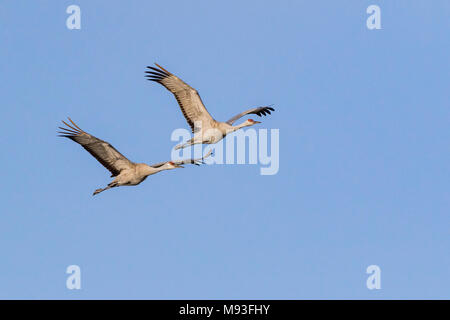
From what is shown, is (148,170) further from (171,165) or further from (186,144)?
(186,144)

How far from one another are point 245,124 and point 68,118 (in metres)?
6.50

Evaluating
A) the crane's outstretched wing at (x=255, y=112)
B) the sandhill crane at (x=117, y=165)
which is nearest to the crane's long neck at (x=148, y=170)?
the sandhill crane at (x=117, y=165)

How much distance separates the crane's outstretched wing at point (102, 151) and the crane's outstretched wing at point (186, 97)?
308cm

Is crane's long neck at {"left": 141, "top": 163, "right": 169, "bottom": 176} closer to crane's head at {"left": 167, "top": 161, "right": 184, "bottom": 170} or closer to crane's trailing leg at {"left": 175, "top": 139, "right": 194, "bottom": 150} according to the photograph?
crane's head at {"left": 167, "top": 161, "right": 184, "bottom": 170}

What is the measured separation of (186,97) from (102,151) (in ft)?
11.6

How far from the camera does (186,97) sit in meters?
27.1

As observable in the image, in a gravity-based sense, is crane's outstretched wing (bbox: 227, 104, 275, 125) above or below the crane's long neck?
above

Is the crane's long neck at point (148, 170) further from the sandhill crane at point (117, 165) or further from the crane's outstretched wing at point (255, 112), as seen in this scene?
the crane's outstretched wing at point (255, 112)

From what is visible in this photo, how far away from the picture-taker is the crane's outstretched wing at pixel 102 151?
2469cm

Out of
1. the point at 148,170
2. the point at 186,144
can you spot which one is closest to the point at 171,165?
the point at 148,170

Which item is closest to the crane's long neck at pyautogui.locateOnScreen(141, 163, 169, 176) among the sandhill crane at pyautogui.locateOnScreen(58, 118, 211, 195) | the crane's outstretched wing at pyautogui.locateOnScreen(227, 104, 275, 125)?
the sandhill crane at pyautogui.locateOnScreen(58, 118, 211, 195)

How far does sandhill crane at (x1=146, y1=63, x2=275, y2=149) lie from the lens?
26766 millimetres
